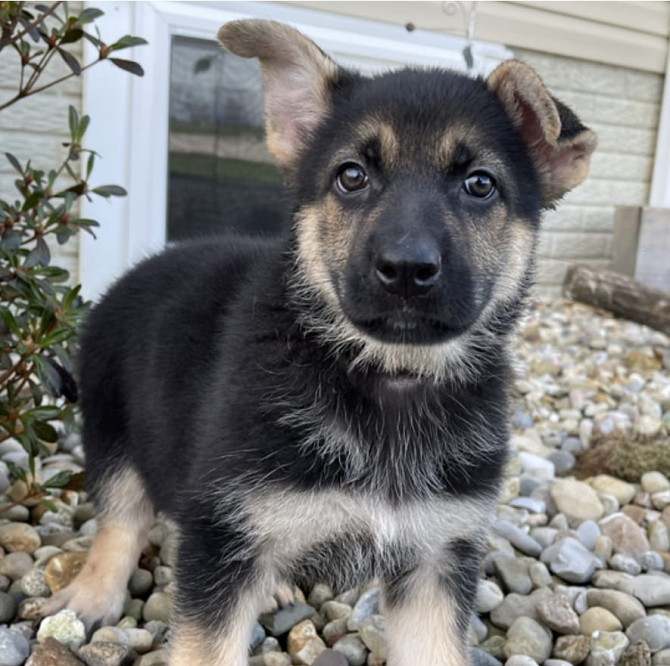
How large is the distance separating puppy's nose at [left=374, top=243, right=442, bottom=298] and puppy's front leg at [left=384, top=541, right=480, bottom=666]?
0.85m

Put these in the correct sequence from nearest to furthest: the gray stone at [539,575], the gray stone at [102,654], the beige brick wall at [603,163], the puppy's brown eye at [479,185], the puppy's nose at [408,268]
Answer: the puppy's nose at [408,268] < the puppy's brown eye at [479,185] < the gray stone at [102,654] < the gray stone at [539,575] < the beige brick wall at [603,163]

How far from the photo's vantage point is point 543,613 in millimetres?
2996

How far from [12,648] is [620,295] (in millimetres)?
5600

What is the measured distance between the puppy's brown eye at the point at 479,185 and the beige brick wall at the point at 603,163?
5.65m

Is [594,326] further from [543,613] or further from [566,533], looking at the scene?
[543,613]

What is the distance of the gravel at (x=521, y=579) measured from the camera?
281 centimetres

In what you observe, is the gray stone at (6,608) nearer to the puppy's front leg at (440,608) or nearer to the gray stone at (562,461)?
the puppy's front leg at (440,608)

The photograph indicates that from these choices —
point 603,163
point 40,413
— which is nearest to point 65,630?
point 40,413

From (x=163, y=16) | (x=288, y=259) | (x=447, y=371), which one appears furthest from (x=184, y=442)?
(x=163, y=16)

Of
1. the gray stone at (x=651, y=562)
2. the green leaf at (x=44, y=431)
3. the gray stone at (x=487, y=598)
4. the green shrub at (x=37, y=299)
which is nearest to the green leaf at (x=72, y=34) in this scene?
the green shrub at (x=37, y=299)

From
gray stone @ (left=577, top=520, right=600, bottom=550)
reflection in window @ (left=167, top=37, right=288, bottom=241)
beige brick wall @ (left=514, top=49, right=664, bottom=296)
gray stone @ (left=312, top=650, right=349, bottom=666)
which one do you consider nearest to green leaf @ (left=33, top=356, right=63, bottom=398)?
gray stone @ (left=312, top=650, right=349, bottom=666)

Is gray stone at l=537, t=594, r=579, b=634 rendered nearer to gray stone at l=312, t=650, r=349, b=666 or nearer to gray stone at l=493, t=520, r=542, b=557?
gray stone at l=493, t=520, r=542, b=557

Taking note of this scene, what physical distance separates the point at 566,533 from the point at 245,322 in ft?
6.09

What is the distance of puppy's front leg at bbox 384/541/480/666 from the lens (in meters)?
2.51
